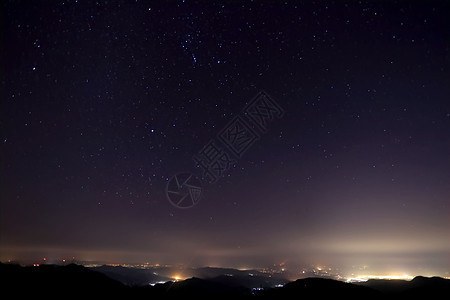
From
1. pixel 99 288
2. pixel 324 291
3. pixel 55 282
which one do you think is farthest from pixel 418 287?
pixel 55 282

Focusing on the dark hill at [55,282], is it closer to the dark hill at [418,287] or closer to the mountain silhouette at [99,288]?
the mountain silhouette at [99,288]

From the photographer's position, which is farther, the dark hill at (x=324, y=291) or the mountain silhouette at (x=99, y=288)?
the dark hill at (x=324, y=291)

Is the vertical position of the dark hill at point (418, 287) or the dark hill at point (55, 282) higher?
the dark hill at point (55, 282)

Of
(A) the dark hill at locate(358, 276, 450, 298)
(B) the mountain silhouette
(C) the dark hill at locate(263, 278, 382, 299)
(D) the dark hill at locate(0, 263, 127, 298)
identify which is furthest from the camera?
(A) the dark hill at locate(358, 276, 450, 298)

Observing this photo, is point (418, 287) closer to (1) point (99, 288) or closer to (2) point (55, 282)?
(1) point (99, 288)

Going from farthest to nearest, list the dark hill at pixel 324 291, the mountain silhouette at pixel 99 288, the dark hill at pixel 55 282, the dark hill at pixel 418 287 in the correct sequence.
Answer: the dark hill at pixel 418 287 → the dark hill at pixel 324 291 → the mountain silhouette at pixel 99 288 → the dark hill at pixel 55 282

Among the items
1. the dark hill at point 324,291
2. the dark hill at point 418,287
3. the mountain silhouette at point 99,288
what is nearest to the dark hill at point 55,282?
the mountain silhouette at point 99,288

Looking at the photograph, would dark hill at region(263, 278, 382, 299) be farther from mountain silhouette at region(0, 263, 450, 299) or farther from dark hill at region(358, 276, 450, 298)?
dark hill at region(358, 276, 450, 298)

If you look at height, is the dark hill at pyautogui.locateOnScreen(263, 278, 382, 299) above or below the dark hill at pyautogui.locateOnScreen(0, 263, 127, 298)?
below

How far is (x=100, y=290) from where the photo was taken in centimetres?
5497

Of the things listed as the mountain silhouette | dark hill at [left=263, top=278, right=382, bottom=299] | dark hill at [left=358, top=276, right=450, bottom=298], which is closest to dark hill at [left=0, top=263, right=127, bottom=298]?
the mountain silhouette

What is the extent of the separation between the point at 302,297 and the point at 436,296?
2509 centimetres

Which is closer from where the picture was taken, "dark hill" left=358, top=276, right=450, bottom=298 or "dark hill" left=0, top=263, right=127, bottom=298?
"dark hill" left=0, top=263, right=127, bottom=298

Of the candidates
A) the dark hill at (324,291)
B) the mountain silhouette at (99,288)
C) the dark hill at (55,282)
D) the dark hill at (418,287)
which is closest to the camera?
the dark hill at (55,282)
